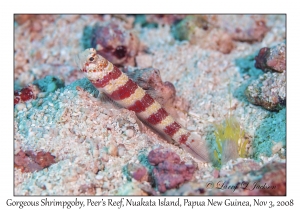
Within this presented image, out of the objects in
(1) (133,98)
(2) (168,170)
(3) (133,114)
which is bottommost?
(2) (168,170)

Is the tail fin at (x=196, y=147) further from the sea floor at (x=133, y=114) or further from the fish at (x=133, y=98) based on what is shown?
→ the sea floor at (x=133, y=114)

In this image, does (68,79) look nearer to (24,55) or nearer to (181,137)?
(24,55)

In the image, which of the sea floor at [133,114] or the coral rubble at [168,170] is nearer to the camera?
the coral rubble at [168,170]

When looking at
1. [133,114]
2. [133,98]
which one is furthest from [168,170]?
[133,98]

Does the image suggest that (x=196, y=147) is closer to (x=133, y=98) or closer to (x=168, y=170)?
(x=133, y=98)

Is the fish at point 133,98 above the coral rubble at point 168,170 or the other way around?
above

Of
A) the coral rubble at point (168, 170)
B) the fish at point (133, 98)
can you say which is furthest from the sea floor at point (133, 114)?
the fish at point (133, 98)

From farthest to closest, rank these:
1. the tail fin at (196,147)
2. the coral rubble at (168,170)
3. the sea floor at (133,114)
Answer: the tail fin at (196,147), the sea floor at (133,114), the coral rubble at (168,170)

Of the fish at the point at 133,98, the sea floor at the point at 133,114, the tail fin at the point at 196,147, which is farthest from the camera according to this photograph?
the tail fin at the point at 196,147
